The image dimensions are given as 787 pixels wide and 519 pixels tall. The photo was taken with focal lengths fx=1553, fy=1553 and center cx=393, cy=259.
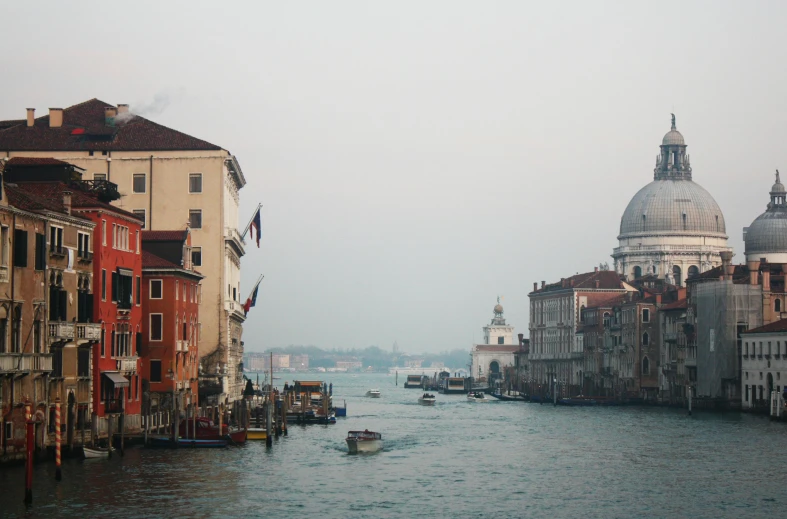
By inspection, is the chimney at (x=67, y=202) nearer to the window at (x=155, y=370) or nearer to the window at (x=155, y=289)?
the window at (x=155, y=289)

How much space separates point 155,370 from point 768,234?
310 feet

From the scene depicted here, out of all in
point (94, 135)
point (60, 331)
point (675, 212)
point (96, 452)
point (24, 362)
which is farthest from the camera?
point (675, 212)

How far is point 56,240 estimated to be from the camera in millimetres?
44531

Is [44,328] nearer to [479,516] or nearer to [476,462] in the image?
[479,516]

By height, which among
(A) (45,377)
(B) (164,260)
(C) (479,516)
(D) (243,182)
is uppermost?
(D) (243,182)

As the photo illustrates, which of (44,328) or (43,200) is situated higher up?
(43,200)

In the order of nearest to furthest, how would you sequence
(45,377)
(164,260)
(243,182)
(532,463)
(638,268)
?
(45,377)
(532,463)
(164,260)
(243,182)
(638,268)

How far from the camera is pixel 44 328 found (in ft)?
142

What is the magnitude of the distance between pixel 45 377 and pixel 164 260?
48.7 ft

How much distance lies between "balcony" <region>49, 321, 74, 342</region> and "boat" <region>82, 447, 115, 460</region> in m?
3.29

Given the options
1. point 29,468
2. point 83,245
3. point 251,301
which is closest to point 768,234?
point 251,301

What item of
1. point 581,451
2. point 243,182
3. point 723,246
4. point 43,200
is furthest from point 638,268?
point 43,200

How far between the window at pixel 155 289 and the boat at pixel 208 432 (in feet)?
15.3

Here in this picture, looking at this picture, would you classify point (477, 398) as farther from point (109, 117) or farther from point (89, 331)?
point (89, 331)
